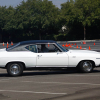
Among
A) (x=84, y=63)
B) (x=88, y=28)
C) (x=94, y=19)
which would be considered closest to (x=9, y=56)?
(x=84, y=63)

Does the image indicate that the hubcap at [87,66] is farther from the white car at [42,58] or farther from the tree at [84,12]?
the tree at [84,12]

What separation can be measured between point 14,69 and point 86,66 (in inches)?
120

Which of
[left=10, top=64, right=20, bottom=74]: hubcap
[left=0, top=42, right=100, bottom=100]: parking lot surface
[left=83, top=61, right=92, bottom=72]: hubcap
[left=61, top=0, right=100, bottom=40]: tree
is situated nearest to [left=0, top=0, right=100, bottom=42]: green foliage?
[left=61, top=0, right=100, bottom=40]: tree

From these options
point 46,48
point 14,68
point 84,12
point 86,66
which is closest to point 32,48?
point 46,48

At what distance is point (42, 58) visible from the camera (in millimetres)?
11594

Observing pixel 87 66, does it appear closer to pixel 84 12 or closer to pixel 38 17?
pixel 84 12

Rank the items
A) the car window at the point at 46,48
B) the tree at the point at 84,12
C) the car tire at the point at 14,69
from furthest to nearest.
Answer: the tree at the point at 84,12
the car window at the point at 46,48
the car tire at the point at 14,69

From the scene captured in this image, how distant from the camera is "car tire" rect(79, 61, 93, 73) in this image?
1185cm

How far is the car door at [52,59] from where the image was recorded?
11.6 m

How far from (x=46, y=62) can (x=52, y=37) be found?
184 feet

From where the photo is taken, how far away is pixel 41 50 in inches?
466

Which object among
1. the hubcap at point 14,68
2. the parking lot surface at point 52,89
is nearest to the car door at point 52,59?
the hubcap at point 14,68

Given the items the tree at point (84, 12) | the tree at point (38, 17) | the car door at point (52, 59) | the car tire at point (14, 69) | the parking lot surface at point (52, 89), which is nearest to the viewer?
the parking lot surface at point (52, 89)

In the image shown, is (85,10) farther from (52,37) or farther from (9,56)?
(9,56)
